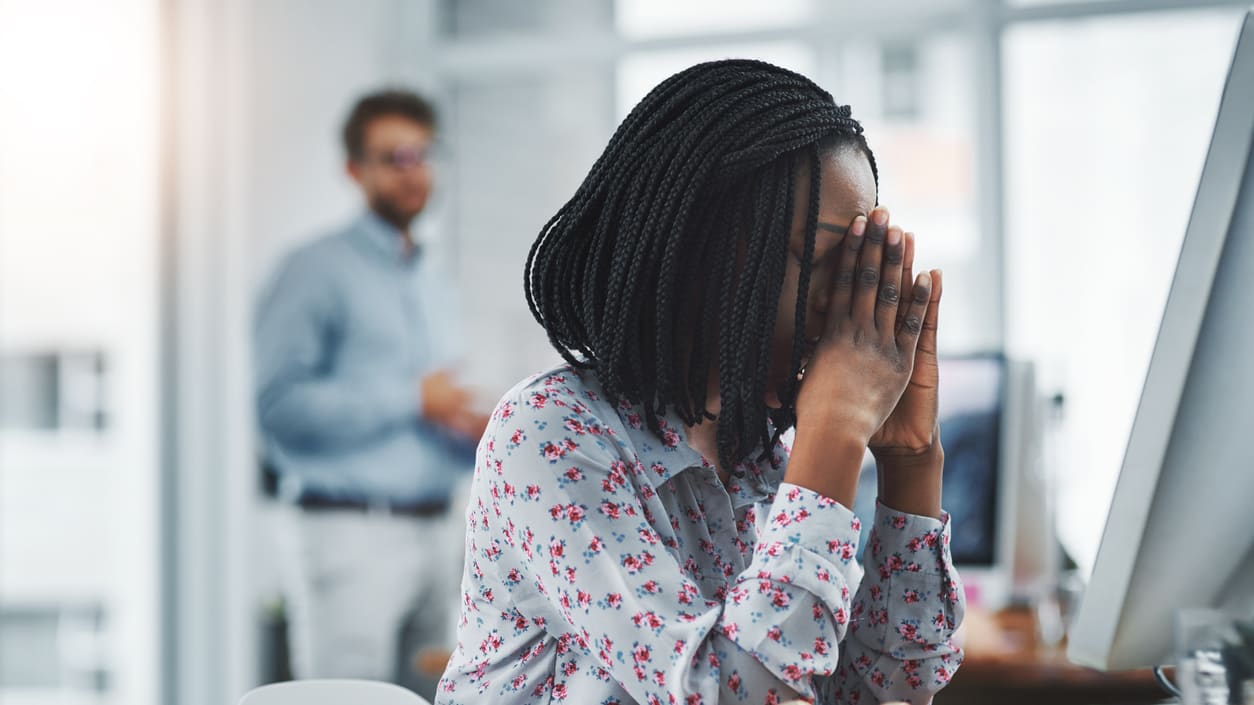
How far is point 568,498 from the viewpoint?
2.55 ft

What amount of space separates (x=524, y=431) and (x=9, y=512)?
8.14 feet

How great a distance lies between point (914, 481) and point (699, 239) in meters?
0.27

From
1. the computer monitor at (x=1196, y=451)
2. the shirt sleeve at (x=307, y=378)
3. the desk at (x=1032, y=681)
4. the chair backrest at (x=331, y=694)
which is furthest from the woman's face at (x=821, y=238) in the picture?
the shirt sleeve at (x=307, y=378)

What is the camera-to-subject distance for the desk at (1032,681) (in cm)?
174

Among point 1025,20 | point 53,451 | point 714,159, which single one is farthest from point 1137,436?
Result: point 1025,20

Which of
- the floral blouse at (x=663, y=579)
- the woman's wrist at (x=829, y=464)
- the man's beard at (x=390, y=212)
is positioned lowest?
the floral blouse at (x=663, y=579)

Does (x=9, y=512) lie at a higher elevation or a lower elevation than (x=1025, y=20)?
lower

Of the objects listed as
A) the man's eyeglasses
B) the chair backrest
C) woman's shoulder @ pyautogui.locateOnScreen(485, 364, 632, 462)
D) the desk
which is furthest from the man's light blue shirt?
woman's shoulder @ pyautogui.locateOnScreen(485, 364, 632, 462)

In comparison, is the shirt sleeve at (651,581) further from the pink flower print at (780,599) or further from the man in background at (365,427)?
the man in background at (365,427)

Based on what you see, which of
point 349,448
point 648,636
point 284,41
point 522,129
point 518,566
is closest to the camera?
point 648,636

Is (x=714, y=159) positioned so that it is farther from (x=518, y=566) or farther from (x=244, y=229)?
(x=244, y=229)

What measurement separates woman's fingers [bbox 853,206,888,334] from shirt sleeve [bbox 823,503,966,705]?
19 cm

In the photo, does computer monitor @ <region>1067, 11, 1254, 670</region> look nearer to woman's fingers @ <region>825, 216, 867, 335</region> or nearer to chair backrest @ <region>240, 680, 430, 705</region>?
woman's fingers @ <region>825, 216, 867, 335</region>

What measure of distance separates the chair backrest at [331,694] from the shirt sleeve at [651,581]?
18 cm
